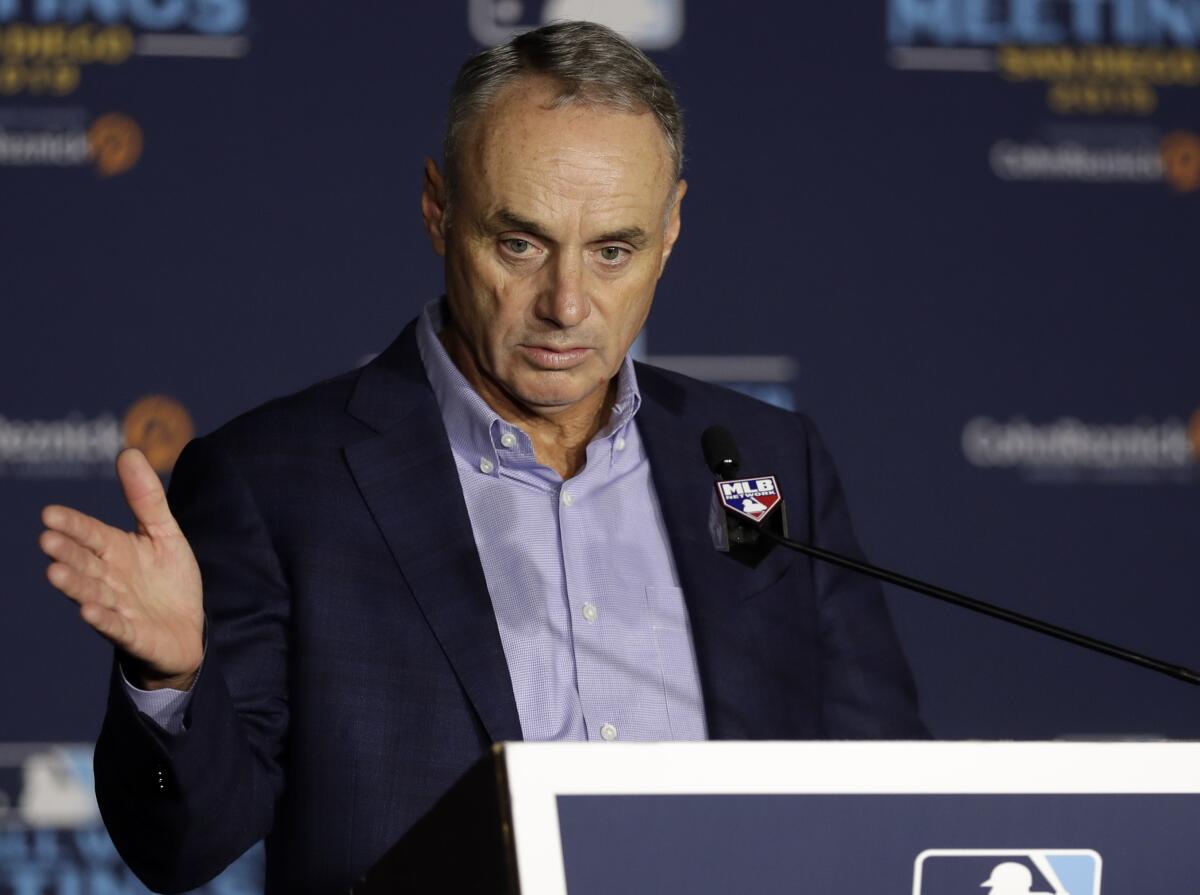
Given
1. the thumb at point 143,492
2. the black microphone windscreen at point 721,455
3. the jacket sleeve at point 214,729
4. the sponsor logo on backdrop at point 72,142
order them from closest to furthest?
the thumb at point 143,492, the jacket sleeve at point 214,729, the black microphone windscreen at point 721,455, the sponsor logo on backdrop at point 72,142

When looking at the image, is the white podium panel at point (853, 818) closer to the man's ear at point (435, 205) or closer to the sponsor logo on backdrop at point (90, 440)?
the man's ear at point (435, 205)

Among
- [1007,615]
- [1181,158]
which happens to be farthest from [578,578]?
[1181,158]

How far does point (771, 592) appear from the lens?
2.18 meters

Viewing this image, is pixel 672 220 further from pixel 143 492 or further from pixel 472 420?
pixel 143 492

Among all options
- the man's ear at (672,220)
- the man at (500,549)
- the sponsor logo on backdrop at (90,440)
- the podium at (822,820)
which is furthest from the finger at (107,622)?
the sponsor logo on backdrop at (90,440)

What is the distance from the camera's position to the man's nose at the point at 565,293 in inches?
78.4

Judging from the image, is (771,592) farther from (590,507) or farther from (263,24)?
(263,24)

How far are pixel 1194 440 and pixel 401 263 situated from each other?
68.4 inches

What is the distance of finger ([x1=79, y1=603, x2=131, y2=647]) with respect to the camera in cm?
145

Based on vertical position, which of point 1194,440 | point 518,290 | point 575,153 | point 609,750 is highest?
point 575,153

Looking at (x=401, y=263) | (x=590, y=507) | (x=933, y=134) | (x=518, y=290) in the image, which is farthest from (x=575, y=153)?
(x=933, y=134)

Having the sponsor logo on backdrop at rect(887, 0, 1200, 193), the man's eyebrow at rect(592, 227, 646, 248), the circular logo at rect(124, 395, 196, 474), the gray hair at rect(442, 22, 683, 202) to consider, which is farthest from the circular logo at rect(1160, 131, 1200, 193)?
the circular logo at rect(124, 395, 196, 474)

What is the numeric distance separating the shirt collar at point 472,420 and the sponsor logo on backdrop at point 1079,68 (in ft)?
5.79

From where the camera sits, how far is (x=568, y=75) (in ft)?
6.74
